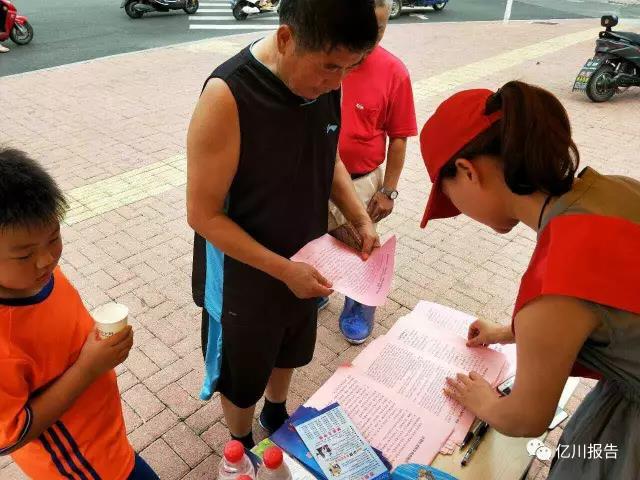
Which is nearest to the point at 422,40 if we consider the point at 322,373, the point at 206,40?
the point at 206,40

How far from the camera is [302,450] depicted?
1.25 meters

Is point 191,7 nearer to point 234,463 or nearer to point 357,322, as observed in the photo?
point 357,322

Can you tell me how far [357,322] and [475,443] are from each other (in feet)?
4.87

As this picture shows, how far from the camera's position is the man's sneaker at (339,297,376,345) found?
2.75m

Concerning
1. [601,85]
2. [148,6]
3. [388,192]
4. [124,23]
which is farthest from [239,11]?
[388,192]

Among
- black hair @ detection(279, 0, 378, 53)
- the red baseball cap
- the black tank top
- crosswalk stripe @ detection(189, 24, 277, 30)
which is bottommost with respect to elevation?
crosswalk stripe @ detection(189, 24, 277, 30)

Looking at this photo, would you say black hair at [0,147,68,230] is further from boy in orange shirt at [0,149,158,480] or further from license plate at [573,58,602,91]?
license plate at [573,58,602,91]

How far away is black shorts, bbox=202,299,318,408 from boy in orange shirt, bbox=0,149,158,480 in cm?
38

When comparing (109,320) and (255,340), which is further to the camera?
(255,340)

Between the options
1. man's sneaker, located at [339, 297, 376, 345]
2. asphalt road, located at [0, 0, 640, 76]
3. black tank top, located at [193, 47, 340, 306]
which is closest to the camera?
black tank top, located at [193, 47, 340, 306]

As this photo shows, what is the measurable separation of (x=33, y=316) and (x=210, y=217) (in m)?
0.47

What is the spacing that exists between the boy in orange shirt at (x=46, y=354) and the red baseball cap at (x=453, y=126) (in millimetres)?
843

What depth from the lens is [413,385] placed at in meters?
1.43

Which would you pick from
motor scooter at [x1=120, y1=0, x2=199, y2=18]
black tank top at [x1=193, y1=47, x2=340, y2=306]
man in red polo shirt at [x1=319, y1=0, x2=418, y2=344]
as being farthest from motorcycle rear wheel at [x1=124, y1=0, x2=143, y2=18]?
black tank top at [x1=193, y1=47, x2=340, y2=306]
